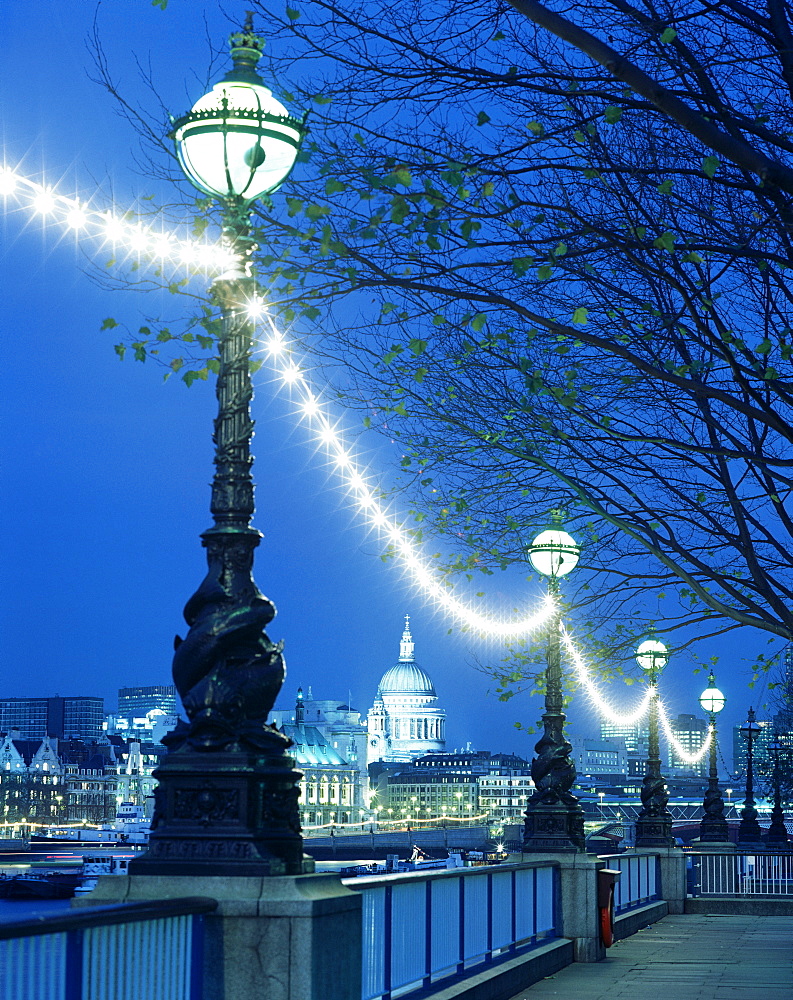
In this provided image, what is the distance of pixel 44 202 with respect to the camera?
11.3 m

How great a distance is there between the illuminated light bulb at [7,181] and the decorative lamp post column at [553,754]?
10718mm

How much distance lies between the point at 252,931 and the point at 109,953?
125 cm

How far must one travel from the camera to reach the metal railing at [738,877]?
33.9 m

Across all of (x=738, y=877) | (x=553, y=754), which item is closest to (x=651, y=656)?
(x=738, y=877)

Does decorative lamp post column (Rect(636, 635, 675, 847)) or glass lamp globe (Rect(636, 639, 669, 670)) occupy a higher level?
glass lamp globe (Rect(636, 639, 669, 670))

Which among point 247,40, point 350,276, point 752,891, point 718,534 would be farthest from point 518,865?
point 752,891

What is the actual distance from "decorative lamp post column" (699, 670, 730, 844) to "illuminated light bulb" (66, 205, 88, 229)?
109 feet

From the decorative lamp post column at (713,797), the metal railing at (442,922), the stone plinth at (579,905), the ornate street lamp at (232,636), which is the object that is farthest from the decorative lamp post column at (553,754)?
the decorative lamp post column at (713,797)

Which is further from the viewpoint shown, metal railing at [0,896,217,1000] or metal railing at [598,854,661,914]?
metal railing at [598,854,661,914]

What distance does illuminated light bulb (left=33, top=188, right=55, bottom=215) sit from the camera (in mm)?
11273

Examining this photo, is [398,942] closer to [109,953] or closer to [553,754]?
[109,953]

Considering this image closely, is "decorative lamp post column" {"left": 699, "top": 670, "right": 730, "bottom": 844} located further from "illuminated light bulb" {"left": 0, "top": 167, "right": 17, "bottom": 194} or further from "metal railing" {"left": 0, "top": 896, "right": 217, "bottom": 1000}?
"metal railing" {"left": 0, "top": 896, "right": 217, "bottom": 1000}

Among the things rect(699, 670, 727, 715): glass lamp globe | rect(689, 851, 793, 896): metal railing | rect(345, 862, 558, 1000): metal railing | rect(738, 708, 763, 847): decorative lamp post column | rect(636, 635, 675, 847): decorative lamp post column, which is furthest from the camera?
rect(738, 708, 763, 847): decorative lamp post column

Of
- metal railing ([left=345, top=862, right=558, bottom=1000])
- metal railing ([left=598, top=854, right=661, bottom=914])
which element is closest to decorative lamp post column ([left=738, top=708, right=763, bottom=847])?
metal railing ([left=598, top=854, right=661, bottom=914])
